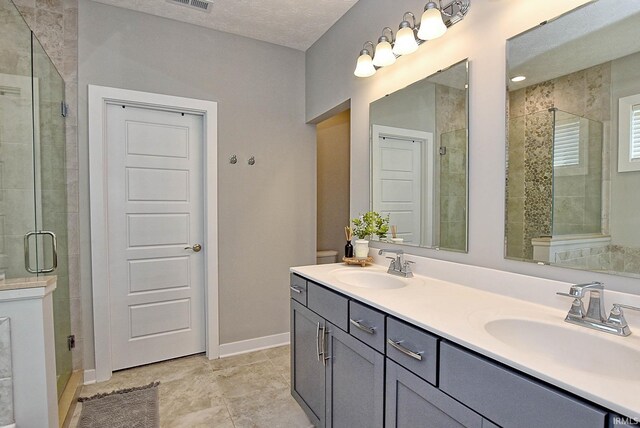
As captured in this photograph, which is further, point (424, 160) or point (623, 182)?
point (424, 160)

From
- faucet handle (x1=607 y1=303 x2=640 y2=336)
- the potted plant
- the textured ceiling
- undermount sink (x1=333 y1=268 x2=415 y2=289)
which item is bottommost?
undermount sink (x1=333 y1=268 x2=415 y2=289)

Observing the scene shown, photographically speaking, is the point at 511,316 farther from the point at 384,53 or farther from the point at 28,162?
the point at 28,162

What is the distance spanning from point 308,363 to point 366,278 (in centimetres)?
58

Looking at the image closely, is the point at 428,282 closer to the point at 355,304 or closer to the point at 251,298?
the point at 355,304

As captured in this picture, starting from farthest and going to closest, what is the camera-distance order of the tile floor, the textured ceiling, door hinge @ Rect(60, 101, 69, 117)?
1. the textured ceiling
2. door hinge @ Rect(60, 101, 69, 117)
3. the tile floor

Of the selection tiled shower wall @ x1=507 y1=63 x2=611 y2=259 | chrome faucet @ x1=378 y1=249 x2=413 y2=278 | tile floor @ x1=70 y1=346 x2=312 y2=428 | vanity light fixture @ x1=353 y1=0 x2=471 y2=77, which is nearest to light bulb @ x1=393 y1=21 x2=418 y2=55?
vanity light fixture @ x1=353 y1=0 x2=471 y2=77

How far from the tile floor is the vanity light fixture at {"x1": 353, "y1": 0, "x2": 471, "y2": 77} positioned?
2.21 m

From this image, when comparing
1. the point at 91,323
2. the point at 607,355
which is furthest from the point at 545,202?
the point at 91,323

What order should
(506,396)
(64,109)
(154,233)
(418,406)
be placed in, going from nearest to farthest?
1. (506,396)
2. (418,406)
3. (64,109)
4. (154,233)

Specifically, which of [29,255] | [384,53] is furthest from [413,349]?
[29,255]

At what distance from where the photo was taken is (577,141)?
1.15m

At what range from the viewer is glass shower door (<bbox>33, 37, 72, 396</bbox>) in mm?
1975

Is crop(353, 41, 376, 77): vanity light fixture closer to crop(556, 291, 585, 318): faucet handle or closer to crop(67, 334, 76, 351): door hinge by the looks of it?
crop(556, 291, 585, 318): faucet handle

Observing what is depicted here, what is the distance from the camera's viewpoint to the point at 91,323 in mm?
2443
